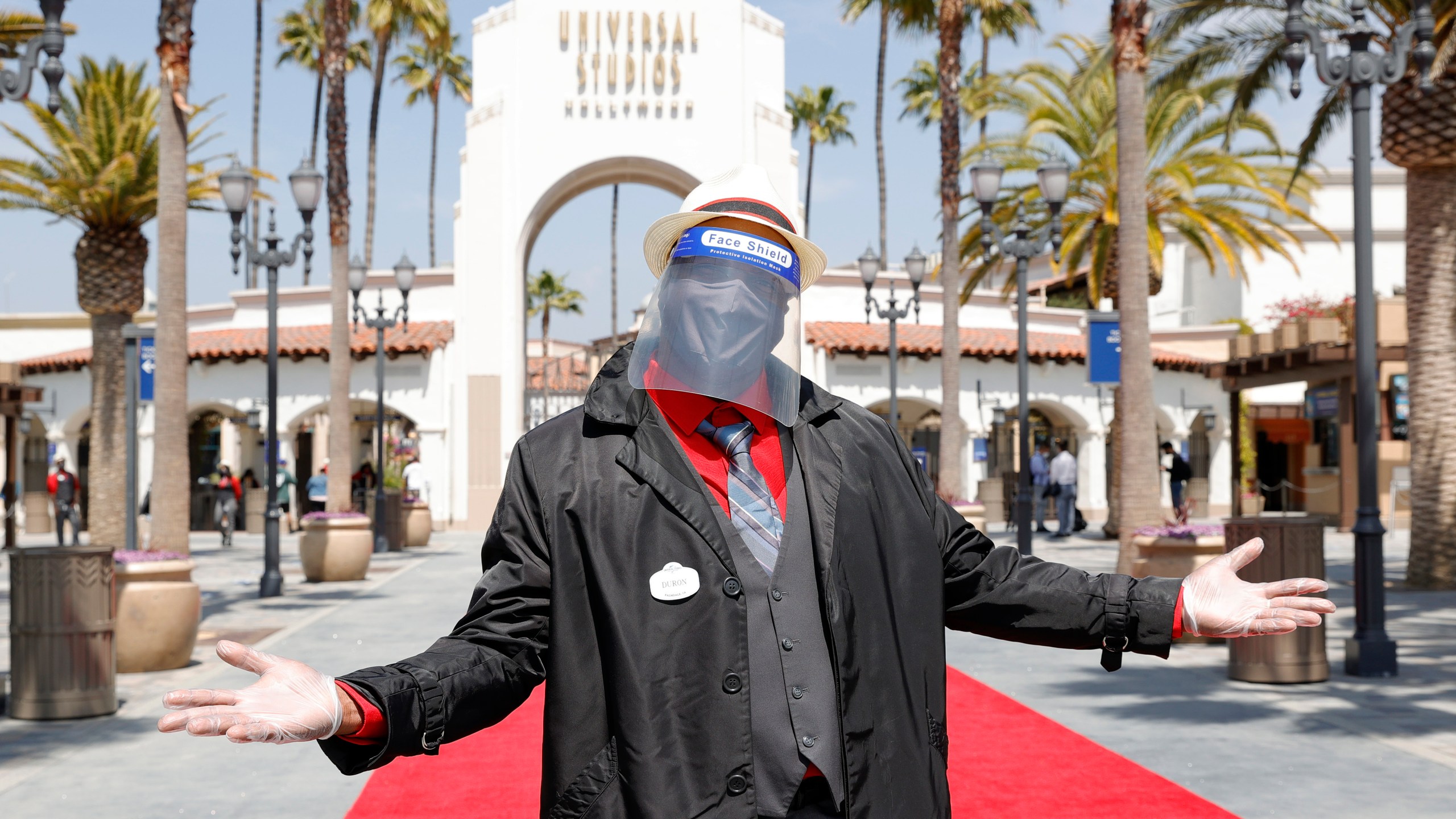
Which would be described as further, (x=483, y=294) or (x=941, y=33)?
(x=483, y=294)

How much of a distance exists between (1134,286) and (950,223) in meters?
10.5

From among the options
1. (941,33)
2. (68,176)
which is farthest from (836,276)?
(68,176)

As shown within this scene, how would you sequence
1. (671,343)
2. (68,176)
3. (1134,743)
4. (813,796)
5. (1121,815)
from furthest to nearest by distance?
1. (68,176)
2. (1134,743)
3. (1121,815)
4. (671,343)
5. (813,796)

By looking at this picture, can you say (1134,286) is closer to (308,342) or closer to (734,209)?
(734,209)

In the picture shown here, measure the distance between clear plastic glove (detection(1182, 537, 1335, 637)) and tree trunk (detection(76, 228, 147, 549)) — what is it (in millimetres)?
15959

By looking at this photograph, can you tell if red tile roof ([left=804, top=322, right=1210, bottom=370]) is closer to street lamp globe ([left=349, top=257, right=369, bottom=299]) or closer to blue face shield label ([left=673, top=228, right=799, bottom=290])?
street lamp globe ([left=349, top=257, right=369, bottom=299])

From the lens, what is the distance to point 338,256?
21406 millimetres

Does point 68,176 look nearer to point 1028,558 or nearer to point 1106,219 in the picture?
point 1106,219

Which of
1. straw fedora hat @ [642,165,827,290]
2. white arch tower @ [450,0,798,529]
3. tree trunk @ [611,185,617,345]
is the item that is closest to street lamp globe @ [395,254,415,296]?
white arch tower @ [450,0,798,529]

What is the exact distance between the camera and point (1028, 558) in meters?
2.61

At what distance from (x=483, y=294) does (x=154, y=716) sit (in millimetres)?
24634

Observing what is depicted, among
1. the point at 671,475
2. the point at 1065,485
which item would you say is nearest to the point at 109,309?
the point at 1065,485

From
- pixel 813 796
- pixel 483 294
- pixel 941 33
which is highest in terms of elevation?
pixel 941 33

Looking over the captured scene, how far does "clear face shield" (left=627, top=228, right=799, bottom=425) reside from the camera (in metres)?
2.41
